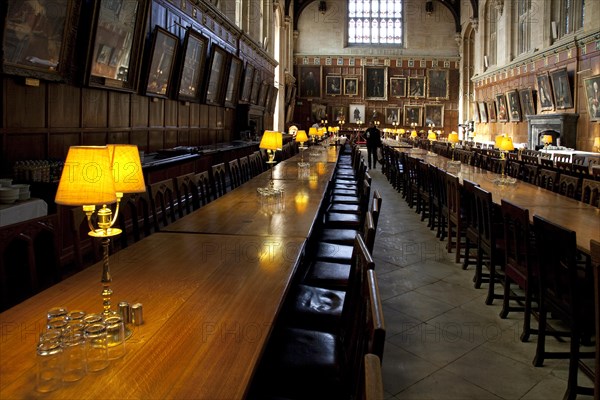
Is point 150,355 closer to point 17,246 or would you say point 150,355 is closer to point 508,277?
point 17,246

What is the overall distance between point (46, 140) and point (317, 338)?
4174 mm

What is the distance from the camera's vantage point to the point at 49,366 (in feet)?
4.40

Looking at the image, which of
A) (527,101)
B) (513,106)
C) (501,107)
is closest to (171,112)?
(527,101)

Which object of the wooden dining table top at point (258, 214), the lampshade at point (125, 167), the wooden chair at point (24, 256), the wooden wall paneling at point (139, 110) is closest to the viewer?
the lampshade at point (125, 167)

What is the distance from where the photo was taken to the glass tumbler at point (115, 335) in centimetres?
151

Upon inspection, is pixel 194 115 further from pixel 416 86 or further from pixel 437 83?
pixel 437 83

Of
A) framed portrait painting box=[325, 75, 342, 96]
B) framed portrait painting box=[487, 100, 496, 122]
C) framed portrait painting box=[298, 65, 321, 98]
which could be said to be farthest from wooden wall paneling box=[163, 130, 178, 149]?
framed portrait painting box=[325, 75, 342, 96]

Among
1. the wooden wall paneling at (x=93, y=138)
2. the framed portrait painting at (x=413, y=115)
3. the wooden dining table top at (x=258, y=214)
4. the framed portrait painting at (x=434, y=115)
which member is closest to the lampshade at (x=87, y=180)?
the wooden dining table top at (x=258, y=214)

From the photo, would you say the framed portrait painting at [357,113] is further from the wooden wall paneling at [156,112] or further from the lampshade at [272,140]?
the lampshade at [272,140]

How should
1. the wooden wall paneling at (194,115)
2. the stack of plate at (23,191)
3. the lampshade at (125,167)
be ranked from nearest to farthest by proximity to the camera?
1. the lampshade at (125,167)
2. the stack of plate at (23,191)
3. the wooden wall paneling at (194,115)

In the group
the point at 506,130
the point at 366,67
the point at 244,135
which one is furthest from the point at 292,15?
the point at 244,135

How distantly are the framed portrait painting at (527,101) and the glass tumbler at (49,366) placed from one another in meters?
18.2

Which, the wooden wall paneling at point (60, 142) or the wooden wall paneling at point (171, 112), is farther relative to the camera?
the wooden wall paneling at point (171, 112)

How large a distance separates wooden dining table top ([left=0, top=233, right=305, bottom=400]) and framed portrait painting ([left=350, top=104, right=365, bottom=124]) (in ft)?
89.7
